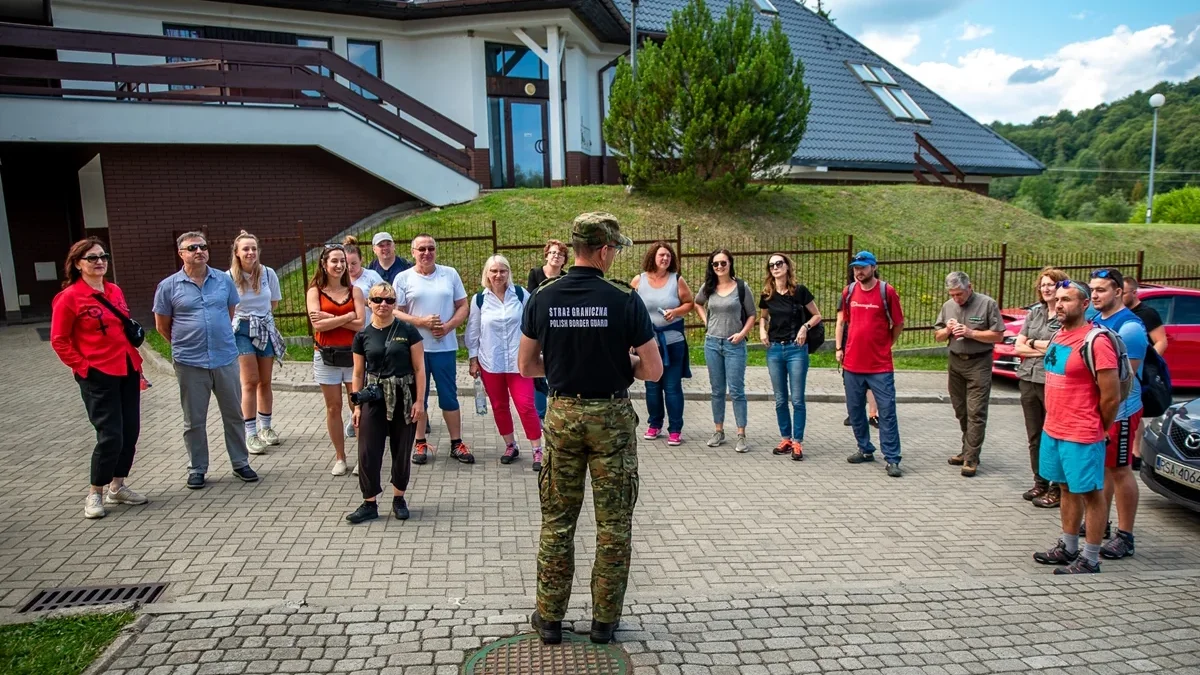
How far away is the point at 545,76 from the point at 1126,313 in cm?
1717

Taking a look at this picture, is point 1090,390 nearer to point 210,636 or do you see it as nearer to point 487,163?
point 210,636

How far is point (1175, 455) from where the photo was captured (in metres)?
5.92

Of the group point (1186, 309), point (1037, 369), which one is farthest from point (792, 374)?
point (1186, 309)

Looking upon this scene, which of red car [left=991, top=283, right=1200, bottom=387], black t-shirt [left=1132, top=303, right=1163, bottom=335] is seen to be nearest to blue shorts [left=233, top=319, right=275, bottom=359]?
black t-shirt [left=1132, top=303, right=1163, bottom=335]

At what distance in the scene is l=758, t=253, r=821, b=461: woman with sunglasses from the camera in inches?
296

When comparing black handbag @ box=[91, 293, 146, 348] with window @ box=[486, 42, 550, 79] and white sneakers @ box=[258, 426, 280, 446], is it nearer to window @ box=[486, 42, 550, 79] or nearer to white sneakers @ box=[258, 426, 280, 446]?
white sneakers @ box=[258, 426, 280, 446]

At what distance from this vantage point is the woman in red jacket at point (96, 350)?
549 cm

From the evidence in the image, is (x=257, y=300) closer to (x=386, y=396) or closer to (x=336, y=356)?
(x=336, y=356)

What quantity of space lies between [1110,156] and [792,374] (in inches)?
2991

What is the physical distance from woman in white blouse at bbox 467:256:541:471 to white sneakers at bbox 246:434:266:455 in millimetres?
2134

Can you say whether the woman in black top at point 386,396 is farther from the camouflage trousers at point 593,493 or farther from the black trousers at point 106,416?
the camouflage trousers at point 593,493

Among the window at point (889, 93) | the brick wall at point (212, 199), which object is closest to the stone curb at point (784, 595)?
the brick wall at point (212, 199)

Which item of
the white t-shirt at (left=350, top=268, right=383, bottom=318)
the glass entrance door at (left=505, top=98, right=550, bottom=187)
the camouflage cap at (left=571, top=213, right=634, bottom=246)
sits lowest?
the white t-shirt at (left=350, top=268, right=383, bottom=318)

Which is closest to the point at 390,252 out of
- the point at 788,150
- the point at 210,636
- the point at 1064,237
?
the point at 210,636
